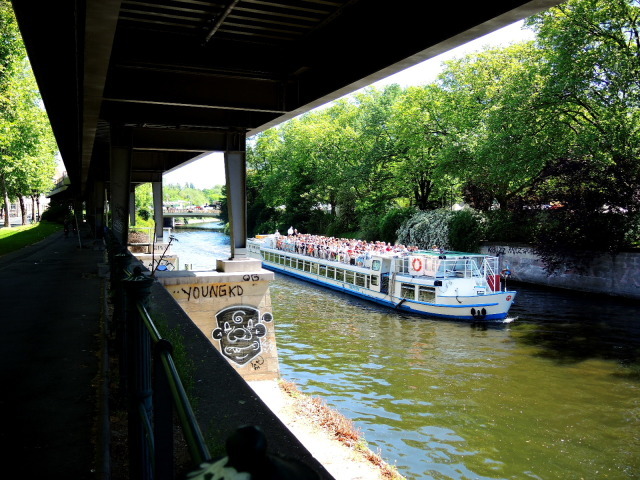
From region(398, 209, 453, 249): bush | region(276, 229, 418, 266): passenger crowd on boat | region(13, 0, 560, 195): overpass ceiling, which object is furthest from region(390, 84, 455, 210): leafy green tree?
region(13, 0, 560, 195): overpass ceiling

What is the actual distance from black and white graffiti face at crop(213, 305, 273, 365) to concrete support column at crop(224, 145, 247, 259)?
169cm

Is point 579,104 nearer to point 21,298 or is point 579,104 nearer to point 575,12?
point 575,12

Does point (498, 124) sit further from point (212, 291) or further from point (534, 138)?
point (212, 291)

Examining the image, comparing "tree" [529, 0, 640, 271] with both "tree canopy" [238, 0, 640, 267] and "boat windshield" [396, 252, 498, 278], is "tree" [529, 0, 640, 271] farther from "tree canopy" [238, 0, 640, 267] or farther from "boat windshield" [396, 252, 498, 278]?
"boat windshield" [396, 252, 498, 278]

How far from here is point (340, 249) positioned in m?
37.8

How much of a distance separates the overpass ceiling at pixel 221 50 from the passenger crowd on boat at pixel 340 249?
2008 cm

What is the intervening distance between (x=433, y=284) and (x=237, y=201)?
47.7 ft

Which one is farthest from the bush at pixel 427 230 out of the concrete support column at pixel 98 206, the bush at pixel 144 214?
the bush at pixel 144 214

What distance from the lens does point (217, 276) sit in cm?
1427

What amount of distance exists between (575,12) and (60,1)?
102 feet

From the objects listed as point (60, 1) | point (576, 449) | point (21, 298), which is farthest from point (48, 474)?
point (576, 449)

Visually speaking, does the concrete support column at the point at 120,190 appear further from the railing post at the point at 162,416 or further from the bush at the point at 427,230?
the bush at the point at 427,230

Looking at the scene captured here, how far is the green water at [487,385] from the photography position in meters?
12.2

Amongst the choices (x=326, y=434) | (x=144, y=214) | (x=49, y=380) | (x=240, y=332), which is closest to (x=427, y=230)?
(x=240, y=332)
